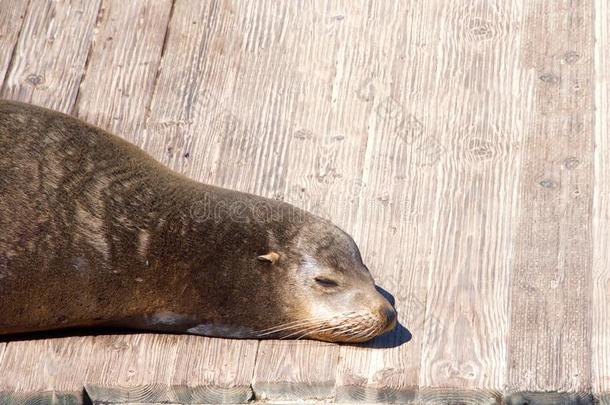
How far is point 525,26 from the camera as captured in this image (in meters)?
6.77

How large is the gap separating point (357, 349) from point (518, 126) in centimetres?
153

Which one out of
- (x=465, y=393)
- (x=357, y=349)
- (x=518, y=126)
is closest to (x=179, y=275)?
(x=357, y=349)

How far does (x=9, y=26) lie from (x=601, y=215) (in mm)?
3450

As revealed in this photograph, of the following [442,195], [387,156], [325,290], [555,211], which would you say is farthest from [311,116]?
[555,211]

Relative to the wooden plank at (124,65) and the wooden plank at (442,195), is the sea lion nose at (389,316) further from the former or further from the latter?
the wooden plank at (124,65)

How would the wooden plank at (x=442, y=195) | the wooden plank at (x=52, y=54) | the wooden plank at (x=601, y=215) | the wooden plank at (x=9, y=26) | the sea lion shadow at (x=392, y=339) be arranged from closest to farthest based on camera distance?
1. the wooden plank at (x=601, y=215)
2. the wooden plank at (x=442, y=195)
3. the sea lion shadow at (x=392, y=339)
4. the wooden plank at (x=52, y=54)
5. the wooden plank at (x=9, y=26)

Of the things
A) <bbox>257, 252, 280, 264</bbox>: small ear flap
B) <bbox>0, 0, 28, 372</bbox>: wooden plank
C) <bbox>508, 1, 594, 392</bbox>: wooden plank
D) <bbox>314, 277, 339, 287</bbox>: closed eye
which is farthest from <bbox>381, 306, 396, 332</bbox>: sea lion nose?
<bbox>0, 0, 28, 372</bbox>: wooden plank

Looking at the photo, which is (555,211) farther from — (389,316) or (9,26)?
(9,26)

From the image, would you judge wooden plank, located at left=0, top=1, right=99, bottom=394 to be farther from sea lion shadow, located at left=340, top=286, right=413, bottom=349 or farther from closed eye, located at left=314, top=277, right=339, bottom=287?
sea lion shadow, located at left=340, top=286, right=413, bottom=349

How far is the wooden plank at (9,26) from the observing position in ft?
22.7

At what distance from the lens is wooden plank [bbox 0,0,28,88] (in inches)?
272

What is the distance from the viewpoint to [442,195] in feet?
19.9

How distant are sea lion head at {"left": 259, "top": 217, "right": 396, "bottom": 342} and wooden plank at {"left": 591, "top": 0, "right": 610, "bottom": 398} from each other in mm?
896

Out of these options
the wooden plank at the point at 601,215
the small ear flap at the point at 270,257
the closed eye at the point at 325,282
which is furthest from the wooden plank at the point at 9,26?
the wooden plank at the point at 601,215
